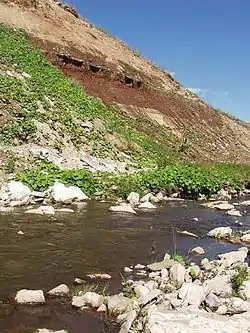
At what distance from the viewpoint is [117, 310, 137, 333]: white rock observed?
7.36 meters

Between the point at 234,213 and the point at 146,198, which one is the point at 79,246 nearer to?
the point at 146,198

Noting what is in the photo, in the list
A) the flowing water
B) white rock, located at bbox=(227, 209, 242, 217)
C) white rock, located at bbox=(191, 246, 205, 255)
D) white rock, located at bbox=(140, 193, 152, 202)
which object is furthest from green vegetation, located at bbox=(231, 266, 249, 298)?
white rock, located at bbox=(140, 193, 152, 202)

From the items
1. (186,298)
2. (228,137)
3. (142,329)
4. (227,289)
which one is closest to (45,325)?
(142,329)

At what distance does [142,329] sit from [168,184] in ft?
51.8

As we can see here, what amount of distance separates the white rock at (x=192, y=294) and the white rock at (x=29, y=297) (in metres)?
2.42

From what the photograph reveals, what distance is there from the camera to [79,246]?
13.0 meters

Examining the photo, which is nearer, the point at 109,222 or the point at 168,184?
the point at 109,222

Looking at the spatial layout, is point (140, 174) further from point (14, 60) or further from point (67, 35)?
point (67, 35)

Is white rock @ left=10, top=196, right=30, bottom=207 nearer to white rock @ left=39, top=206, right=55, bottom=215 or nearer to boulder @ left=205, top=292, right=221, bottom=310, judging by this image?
white rock @ left=39, top=206, right=55, bottom=215

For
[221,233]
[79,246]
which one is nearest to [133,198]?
[221,233]

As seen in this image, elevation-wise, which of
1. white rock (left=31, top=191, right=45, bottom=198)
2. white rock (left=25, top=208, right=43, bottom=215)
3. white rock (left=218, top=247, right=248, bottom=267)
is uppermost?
white rock (left=31, top=191, right=45, bottom=198)

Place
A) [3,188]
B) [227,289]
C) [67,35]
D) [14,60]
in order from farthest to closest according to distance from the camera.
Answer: [67,35]
[14,60]
[3,188]
[227,289]

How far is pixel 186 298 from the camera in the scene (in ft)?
27.2

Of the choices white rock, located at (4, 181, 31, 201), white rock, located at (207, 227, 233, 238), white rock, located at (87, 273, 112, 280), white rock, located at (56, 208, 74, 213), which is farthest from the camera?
white rock, located at (4, 181, 31, 201)
